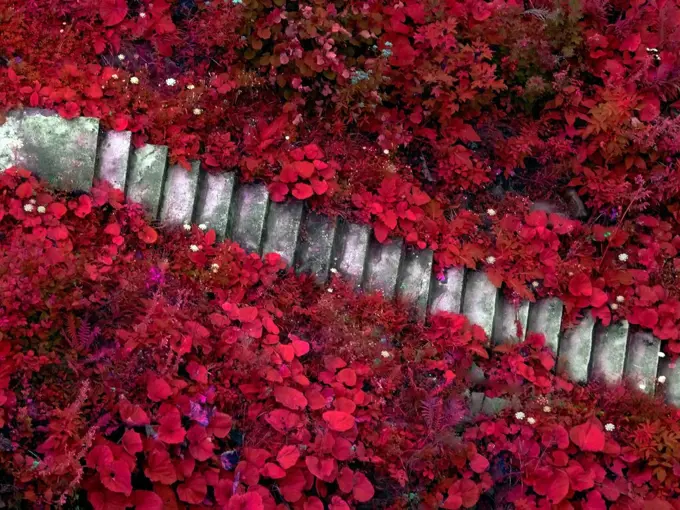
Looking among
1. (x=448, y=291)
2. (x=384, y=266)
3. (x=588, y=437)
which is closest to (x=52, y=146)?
(x=384, y=266)

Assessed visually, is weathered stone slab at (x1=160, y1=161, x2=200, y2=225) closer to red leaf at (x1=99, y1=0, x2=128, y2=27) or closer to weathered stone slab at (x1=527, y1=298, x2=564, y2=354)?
red leaf at (x1=99, y1=0, x2=128, y2=27)

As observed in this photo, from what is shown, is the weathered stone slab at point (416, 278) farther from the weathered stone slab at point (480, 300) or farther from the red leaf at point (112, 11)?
the red leaf at point (112, 11)

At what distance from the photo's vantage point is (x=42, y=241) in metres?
5.63

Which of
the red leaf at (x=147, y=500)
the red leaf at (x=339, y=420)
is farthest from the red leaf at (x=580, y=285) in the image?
the red leaf at (x=147, y=500)

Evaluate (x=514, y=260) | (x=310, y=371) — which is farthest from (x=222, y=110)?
(x=514, y=260)

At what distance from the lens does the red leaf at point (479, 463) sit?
579cm

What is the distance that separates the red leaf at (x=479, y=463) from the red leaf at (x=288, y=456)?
5.39ft

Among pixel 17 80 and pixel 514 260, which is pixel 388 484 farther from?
pixel 17 80

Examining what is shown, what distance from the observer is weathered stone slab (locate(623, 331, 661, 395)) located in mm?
6909

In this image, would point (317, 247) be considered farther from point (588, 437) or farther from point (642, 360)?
point (642, 360)

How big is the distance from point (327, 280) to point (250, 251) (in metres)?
0.84

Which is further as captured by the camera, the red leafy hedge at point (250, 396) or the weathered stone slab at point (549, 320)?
the weathered stone slab at point (549, 320)

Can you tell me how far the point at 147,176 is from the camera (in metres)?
6.35

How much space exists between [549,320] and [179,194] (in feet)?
13.5
